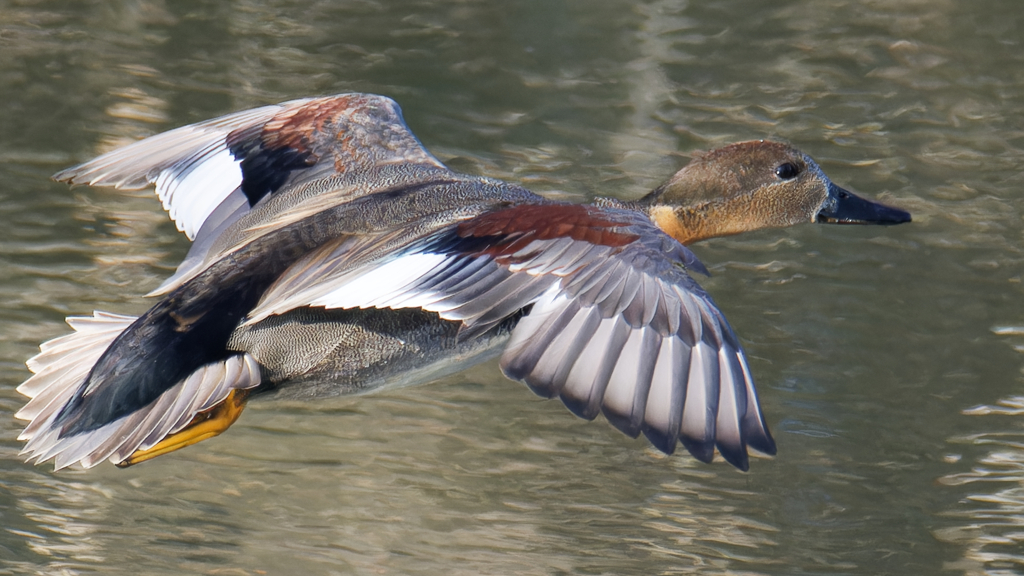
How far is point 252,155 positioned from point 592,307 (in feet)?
5.49

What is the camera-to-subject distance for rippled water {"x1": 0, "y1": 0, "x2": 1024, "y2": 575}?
284cm

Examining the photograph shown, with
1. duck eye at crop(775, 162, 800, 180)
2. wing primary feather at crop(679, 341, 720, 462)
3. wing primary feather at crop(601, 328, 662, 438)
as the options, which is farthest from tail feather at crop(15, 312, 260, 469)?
duck eye at crop(775, 162, 800, 180)

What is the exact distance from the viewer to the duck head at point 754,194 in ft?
10.9

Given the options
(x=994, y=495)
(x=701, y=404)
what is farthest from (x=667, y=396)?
(x=994, y=495)

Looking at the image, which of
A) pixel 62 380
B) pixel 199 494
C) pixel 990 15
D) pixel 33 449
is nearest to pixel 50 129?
pixel 62 380

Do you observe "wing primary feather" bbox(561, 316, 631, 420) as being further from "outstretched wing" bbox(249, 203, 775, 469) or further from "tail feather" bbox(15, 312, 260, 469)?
"tail feather" bbox(15, 312, 260, 469)

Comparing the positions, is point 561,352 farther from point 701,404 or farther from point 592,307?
point 701,404

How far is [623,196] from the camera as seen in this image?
3754 millimetres

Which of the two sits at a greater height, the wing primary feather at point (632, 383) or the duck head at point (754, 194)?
the duck head at point (754, 194)

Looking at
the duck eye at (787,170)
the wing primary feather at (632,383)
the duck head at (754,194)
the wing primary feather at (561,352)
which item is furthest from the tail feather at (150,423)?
the duck eye at (787,170)

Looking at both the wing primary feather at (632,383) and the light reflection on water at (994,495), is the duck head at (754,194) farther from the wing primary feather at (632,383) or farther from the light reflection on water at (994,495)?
the wing primary feather at (632,383)

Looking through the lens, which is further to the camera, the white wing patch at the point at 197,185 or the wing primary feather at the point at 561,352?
the white wing patch at the point at 197,185

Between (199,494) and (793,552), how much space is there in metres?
3.82

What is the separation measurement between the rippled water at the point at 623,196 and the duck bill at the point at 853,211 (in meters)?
0.13
